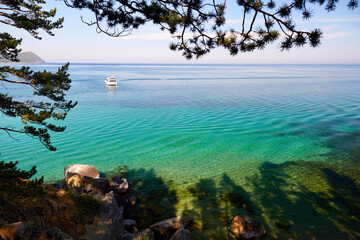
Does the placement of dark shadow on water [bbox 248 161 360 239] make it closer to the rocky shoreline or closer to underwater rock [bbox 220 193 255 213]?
underwater rock [bbox 220 193 255 213]

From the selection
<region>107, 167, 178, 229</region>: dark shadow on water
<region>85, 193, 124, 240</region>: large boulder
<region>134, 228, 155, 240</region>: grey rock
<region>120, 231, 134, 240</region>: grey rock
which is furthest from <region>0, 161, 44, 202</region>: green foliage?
<region>107, 167, 178, 229</region>: dark shadow on water

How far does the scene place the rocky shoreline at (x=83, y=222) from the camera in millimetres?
6023

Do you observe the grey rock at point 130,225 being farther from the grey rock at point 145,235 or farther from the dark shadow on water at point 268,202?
the grey rock at point 145,235

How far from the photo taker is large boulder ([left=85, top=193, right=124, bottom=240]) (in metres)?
7.29

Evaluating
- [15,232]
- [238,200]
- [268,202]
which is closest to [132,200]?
[238,200]

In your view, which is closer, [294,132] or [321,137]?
[321,137]

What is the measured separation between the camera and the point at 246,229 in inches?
341

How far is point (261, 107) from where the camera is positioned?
111 ft

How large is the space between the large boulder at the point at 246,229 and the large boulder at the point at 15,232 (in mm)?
7010

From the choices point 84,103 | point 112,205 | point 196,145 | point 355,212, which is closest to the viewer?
point 112,205

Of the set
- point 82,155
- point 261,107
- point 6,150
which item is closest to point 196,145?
point 82,155

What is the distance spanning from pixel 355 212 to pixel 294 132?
1358 cm

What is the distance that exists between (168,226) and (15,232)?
205 inches

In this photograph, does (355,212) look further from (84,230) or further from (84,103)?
(84,103)
